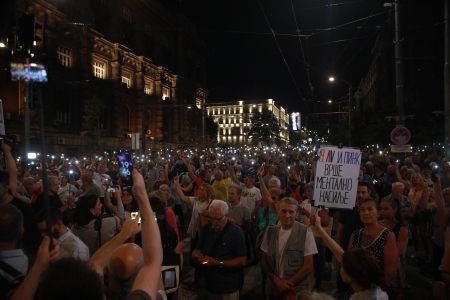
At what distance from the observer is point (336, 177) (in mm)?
4887

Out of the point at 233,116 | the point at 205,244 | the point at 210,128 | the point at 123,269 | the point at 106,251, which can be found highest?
the point at 233,116

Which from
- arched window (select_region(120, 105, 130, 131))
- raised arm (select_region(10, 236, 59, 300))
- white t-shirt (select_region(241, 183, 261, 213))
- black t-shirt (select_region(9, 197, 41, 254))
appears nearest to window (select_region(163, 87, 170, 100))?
arched window (select_region(120, 105, 130, 131))

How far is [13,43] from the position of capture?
151 inches

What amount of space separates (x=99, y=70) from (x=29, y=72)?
39.4m

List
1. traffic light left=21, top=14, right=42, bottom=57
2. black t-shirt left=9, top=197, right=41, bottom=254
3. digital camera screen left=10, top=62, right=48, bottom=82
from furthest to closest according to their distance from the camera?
black t-shirt left=9, top=197, right=41, bottom=254
traffic light left=21, top=14, right=42, bottom=57
digital camera screen left=10, top=62, right=48, bottom=82

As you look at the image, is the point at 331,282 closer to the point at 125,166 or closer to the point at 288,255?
the point at 288,255

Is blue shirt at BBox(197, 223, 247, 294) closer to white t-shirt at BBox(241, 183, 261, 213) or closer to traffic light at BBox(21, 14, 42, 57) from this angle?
traffic light at BBox(21, 14, 42, 57)

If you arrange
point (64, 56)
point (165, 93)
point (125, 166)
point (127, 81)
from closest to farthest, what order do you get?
point (125, 166), point (64, 56), point (127, 81), point (165, 93)

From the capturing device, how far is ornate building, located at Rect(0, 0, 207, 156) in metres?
29.8

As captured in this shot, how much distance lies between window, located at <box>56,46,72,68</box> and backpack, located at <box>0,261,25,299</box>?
112 feet

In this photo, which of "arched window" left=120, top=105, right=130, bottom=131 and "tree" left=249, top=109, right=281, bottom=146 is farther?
"tree" left=249, top=109, right=281, bottom=146

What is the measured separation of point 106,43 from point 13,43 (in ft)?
127

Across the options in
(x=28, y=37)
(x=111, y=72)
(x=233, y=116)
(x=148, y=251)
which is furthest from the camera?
(x=233, y=116)

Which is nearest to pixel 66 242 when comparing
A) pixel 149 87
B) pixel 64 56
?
pixel 64 56
